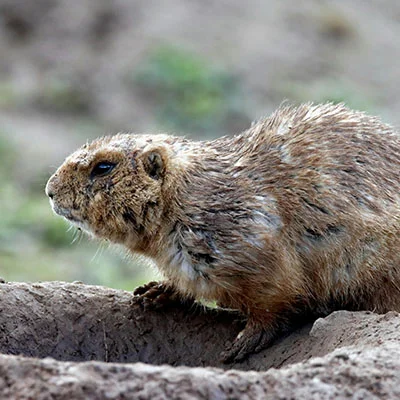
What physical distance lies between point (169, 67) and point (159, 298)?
1273 centimetres

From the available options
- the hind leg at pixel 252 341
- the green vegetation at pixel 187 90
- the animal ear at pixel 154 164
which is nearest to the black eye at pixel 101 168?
the animal ear at pixel 154 164

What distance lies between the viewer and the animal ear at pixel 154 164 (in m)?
7.16

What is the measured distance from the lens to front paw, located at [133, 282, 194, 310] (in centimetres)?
745

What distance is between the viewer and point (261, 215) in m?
6.77

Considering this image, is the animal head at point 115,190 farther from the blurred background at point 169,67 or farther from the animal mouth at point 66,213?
the blurred background at point 169,67

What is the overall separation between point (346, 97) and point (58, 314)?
1246 centimetres

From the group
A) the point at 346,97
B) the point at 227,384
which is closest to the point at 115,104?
the point at 346,97

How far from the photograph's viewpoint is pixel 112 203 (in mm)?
7086

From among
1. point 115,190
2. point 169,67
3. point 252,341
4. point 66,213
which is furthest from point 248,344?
point 169,67

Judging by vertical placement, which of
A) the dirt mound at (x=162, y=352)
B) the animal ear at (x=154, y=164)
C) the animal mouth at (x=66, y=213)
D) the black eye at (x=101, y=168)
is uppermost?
the black eye at (x=101, y=168)

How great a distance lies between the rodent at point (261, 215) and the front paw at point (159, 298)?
14 cm

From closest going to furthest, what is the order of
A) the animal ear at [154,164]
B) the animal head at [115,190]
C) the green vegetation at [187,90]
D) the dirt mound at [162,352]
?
the dirt mound at [162,352] → the animal head at [115,190] → the animal ear at [154,164] → the green vegetation at [187,90]

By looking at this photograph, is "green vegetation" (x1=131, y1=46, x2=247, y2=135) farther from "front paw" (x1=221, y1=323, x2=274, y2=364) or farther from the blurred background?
"front paw" (x1=221, y1=323, x2=274, y2=364)

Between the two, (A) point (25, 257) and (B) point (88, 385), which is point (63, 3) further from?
(B) point (88, 385)
